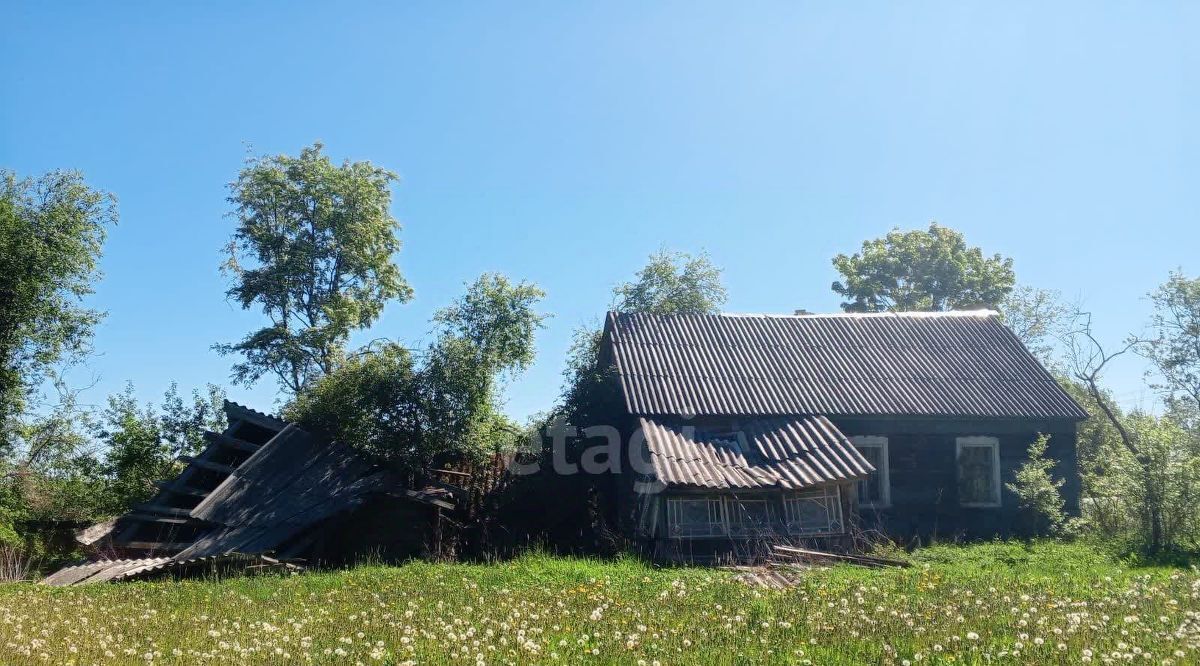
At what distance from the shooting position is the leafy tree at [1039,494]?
760 inches

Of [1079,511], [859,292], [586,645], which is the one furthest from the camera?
[859,292]

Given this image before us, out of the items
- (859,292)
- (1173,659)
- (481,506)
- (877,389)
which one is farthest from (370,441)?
(859,292)

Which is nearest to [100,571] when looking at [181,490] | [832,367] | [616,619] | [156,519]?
[156,519]

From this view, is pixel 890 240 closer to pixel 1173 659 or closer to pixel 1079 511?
pixel 1079 511

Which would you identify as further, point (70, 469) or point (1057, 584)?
point (70, 469)

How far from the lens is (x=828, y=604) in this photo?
33.1ft

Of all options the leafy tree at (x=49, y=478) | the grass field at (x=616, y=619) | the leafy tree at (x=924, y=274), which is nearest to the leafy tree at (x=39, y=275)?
the leafy tree at (x=49, y=478)

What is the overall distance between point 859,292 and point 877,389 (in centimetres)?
2356

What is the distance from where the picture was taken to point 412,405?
19844 mm

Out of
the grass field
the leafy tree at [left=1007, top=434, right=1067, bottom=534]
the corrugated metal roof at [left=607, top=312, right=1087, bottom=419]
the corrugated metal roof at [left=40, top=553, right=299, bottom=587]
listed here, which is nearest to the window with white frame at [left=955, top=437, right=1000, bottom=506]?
the leafy tree at [left=1007, top=434, right=1067, bottom=534]

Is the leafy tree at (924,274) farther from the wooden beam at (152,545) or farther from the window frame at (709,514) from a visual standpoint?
the wooden beam at (152,545)

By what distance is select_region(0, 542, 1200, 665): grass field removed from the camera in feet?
25.7

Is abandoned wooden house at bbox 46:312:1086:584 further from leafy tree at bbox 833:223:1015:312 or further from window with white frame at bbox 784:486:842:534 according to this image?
leafy tree at bbox 833:223:1015:312

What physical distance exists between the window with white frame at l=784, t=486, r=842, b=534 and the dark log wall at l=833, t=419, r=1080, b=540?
7.07 feet
